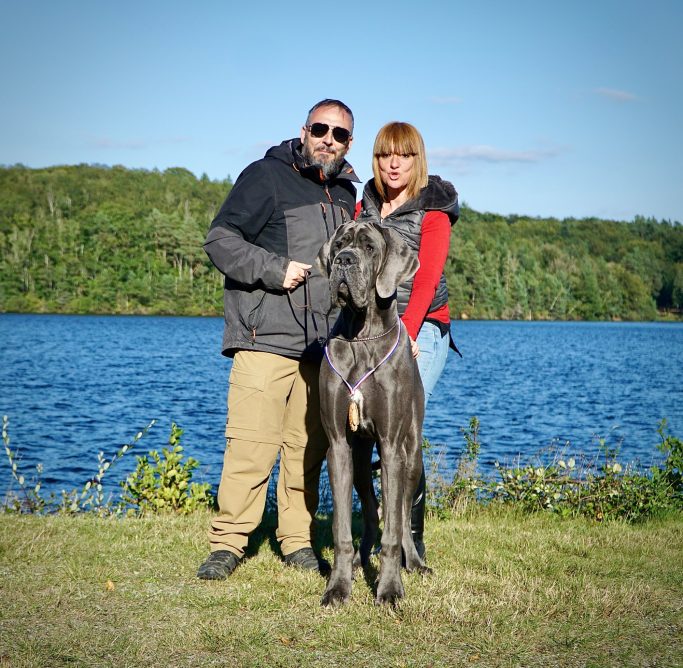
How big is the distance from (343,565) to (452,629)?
70 cm

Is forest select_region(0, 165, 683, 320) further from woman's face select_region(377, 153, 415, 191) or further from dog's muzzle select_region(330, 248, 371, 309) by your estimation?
dog's muzzle select_region(330, 248, 371, 309)

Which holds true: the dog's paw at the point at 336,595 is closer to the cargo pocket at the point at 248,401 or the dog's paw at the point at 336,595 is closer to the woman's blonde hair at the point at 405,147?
the cargo pocket at the point at 248,401

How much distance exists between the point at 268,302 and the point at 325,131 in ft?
3.81

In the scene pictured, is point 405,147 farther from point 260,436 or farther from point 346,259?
point 260,436

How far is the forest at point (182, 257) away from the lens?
82.2m

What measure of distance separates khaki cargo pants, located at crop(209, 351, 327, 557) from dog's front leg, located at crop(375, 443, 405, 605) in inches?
41.9

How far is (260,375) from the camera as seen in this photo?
194 inches

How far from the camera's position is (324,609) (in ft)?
13.4

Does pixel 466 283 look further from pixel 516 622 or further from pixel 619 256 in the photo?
pixel 516 622

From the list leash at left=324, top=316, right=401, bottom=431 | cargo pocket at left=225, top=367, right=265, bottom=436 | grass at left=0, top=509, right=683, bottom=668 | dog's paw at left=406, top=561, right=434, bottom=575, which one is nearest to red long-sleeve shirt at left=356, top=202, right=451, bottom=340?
leash at left=324, top=316, right=401, bottom=431

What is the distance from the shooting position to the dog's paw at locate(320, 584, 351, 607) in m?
4.15

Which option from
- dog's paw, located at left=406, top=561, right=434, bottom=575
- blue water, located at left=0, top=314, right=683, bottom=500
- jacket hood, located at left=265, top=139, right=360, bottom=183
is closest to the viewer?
dog's paw, located at left=406, top=561, right=434, bottom=575

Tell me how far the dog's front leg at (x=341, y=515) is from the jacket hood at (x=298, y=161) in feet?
6.03

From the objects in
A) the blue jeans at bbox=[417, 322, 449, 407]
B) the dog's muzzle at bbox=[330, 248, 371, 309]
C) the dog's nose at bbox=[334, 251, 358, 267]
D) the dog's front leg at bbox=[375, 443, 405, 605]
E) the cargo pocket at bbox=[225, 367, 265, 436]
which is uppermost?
the dog's nose at bbox=[334, 251, 358, 267]
